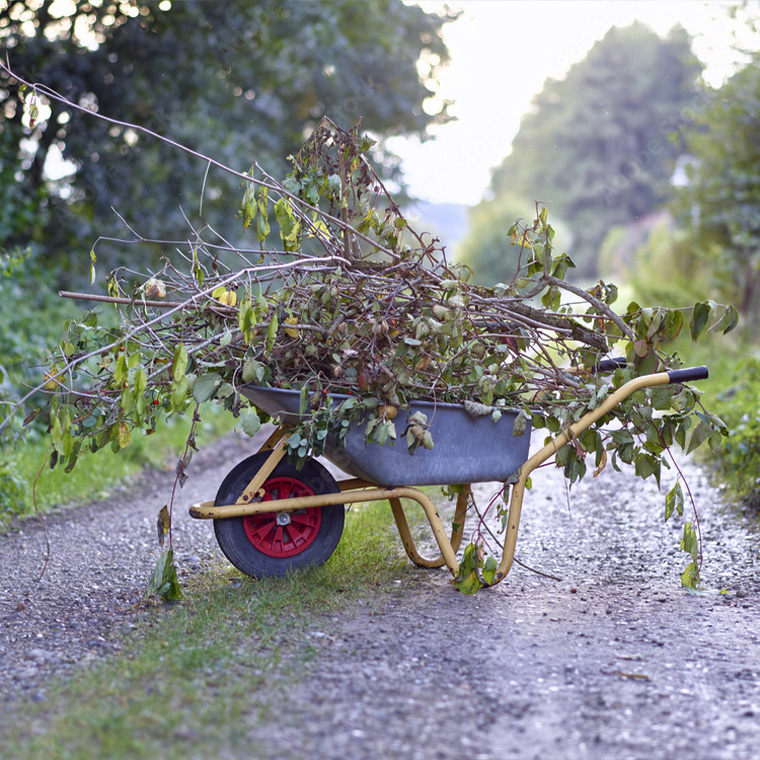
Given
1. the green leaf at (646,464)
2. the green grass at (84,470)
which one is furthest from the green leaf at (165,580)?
the green leaf at (646,464)

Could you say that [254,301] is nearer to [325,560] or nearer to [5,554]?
[325,560]

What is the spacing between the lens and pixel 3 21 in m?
8.32

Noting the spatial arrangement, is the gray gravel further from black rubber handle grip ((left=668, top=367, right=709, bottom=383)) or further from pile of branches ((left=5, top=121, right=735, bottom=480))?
black rubber handle grip ((left=668, top=367, right=709, bottom=383))

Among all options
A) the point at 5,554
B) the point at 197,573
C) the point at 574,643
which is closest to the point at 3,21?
the point at 5,554

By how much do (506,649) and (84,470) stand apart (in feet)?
12.3

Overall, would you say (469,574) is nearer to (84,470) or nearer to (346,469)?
(346,469)

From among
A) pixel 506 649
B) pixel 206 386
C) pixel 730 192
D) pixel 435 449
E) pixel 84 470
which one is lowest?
pixel 506 649

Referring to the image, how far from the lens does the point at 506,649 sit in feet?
8.66

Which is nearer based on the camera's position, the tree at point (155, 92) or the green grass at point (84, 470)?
the green grass at point (84, 470)

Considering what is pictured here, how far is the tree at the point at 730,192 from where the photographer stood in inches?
420

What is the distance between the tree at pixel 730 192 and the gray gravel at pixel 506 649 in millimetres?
7373

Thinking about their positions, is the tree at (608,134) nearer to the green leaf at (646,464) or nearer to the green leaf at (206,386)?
the green leaf at (646,464)

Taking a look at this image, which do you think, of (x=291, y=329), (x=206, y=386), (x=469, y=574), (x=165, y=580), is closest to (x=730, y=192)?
(x=469, y=574)

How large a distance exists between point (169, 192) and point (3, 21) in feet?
9.18
